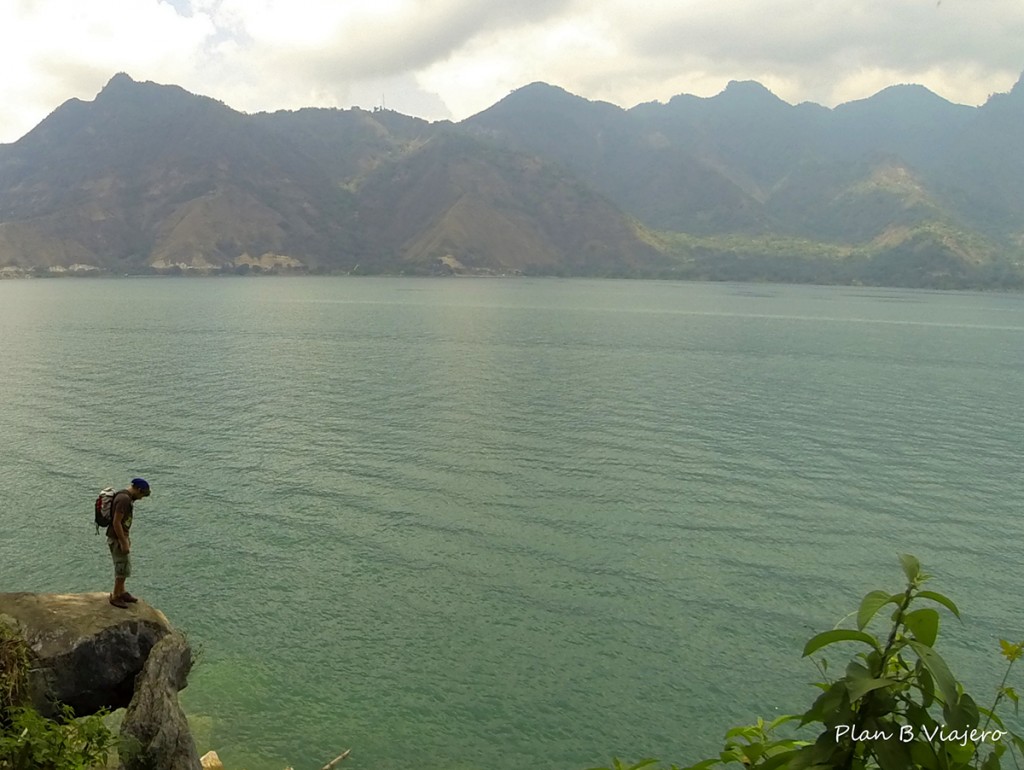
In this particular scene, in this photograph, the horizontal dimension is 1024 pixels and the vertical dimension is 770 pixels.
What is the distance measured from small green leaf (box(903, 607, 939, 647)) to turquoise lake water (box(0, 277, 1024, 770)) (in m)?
16.4

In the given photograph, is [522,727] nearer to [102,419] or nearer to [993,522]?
[993,522]

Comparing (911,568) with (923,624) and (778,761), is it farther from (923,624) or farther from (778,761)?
(778,761)

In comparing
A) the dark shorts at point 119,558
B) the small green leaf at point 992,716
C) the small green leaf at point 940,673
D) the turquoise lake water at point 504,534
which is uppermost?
the small green leaf at point 940,673

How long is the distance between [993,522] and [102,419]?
55.8 m

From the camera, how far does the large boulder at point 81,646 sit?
44.0 feet

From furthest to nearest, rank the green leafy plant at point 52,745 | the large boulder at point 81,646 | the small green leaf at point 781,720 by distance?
1. the large boulder at point 81,646
2. the green leafy plant at point 52,745
3. the small green leaf at point 781,720

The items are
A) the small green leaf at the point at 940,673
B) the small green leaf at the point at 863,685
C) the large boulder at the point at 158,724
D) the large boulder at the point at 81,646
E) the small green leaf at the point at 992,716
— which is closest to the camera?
the small green leaf at the point at 940,673

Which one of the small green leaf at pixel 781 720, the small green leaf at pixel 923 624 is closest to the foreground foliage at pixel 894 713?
the small green leaf at pixel 923 624

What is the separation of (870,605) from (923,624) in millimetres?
415

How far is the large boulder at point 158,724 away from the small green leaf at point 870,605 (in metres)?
12.3

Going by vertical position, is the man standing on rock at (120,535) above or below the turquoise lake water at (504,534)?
above

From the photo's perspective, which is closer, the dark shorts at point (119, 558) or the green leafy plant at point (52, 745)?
the green leafy plant at point (52, 745)

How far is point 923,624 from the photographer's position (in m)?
3.47

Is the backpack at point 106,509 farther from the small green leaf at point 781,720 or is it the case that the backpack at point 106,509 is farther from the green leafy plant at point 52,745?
the small green leaf at point 781,720
